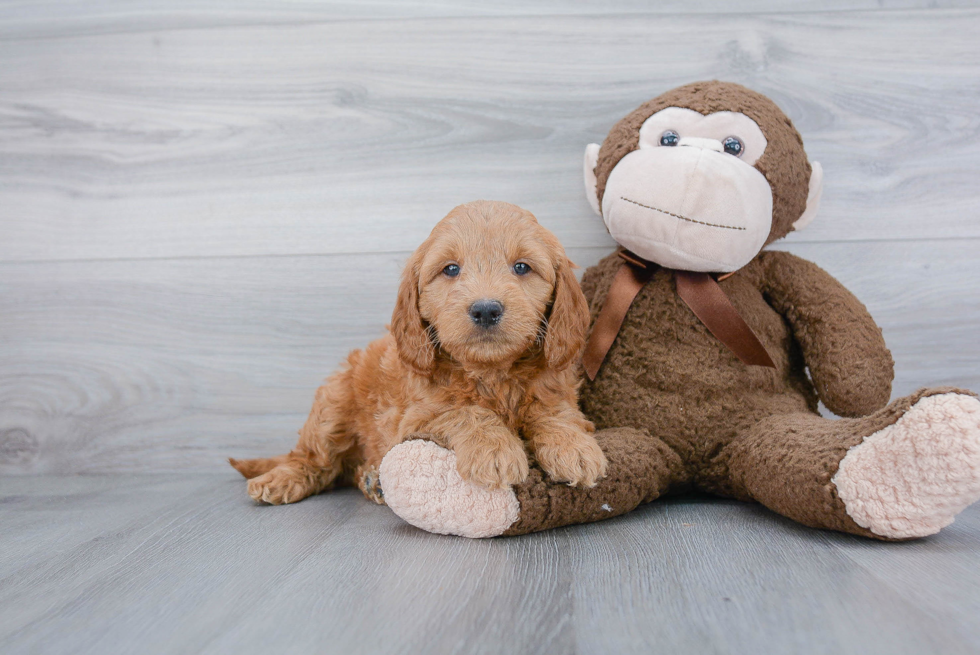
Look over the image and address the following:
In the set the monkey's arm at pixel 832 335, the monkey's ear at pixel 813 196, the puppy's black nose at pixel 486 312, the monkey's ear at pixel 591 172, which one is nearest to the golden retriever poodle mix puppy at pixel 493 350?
the puppy's black nose at pixel 486 312

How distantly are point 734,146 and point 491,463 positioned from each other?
90 centimetres

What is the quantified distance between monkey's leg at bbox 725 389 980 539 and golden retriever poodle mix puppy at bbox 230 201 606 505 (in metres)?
0.37

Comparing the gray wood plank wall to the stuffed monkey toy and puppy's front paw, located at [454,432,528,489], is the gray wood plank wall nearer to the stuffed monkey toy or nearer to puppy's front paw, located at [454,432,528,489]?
the stuffed monkey toy

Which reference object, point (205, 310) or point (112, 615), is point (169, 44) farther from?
point (112, 615)

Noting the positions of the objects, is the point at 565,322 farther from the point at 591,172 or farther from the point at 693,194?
the point at 591,172

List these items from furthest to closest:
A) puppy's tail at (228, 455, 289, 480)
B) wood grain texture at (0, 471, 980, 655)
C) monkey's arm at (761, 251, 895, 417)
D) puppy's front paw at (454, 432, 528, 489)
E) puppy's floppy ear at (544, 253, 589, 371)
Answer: puppy's tail at (228, 455, 289, 480) < monkey's arm at (761, 251, 895, 417) < puppy's floppy ear at (544, 253, 589, 371) < puppy's front paw at (454, 432, 528, 489) < wood grain texture at (0, 471, 980, 655)

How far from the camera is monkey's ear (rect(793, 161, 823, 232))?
1612 millimetres

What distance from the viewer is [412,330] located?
4.57 ft

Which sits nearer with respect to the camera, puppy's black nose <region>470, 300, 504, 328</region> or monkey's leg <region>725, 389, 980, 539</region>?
monkey's leg <region>725, 389, 980, 539</region>

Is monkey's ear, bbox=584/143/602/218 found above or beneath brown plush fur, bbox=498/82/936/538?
above

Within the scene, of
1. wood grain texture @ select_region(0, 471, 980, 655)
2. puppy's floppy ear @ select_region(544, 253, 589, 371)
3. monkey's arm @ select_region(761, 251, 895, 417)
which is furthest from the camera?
monkey's arm @ select_region(761, 251, 895, 417)

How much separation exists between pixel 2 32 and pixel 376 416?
1.72 meters

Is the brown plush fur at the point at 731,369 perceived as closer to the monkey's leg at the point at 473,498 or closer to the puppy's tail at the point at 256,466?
the monkey's leg at the point at 473,498

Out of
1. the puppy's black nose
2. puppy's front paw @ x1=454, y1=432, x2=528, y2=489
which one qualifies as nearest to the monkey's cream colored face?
the puppy's black nose
